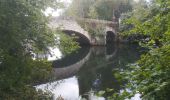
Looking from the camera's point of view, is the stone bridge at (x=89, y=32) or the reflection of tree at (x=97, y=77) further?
the stone bridge at (x=89, y=32)

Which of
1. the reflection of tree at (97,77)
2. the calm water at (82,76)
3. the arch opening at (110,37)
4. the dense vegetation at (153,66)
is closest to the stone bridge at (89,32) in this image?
the arch opening at (110,37)

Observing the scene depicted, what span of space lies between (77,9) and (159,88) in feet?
105

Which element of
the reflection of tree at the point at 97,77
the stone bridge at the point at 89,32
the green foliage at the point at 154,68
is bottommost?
the green foliage at the point at 154,68

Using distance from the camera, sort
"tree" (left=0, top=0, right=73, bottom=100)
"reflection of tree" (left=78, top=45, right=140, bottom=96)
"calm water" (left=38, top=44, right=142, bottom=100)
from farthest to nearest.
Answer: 1. "reflection of tree" (left=78, top=45, right=140, bottom=96)
2. "calm water" (left=38, top=44, right=142, bottom=100)
3. "tree" (left=0, top=0, right=73, bottom=100)

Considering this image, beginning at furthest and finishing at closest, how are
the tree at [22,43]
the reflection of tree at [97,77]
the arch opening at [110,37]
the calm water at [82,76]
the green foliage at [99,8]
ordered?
the arch opening at [110,37], the green foliage at [99,8], the reflection of tree at [97,77], the calm water at [82,76], the tree at [22,43]

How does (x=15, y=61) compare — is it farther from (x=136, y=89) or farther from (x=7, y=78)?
(x=136, y=89)

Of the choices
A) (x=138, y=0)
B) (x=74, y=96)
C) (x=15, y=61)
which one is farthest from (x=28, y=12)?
(x=138, y=0)

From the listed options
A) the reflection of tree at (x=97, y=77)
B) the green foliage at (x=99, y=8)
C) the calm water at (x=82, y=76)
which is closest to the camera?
the calm water at (x=82, y=76)

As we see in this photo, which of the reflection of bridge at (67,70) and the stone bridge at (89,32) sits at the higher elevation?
the stone bridge at (89,32)

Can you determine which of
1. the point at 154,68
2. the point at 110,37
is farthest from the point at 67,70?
the point at 110,37

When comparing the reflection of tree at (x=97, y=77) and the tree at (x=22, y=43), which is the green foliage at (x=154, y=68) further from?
the reflection of tree at (x=97, y=77)

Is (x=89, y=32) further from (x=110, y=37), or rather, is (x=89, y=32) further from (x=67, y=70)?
(x=67, y=70)

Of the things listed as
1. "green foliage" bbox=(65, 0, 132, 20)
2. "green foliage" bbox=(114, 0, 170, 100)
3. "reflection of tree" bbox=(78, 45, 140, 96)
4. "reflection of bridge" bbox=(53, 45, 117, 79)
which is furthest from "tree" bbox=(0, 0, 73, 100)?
"green foliage" bbox=(65, 0, 132, 20)

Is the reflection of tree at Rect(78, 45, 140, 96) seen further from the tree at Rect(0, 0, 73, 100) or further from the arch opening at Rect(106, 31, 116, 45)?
the arch opening at Rect(106, 31, 116, 45)
